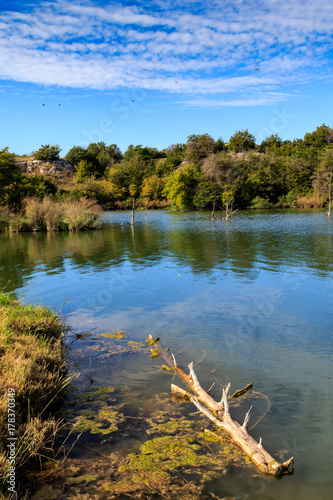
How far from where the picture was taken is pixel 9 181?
36.9m

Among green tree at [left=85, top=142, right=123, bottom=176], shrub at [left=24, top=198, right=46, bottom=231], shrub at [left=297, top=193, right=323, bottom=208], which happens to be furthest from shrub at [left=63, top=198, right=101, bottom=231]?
green tree at [left=85, top=142, right=123, bottom=176]

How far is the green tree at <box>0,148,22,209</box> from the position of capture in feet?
116

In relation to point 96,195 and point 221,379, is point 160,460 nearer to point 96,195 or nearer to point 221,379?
point 221,379

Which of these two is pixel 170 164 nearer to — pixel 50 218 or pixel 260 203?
pixel 260 203

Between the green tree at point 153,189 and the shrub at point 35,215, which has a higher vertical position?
the green tree at point 153,189

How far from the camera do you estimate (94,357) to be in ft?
22.6

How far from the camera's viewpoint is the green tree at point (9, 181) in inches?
1396

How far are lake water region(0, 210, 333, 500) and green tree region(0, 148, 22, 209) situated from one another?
63.8 ft

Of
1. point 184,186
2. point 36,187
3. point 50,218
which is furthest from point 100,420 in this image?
point 184,186

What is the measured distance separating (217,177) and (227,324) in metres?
55.8

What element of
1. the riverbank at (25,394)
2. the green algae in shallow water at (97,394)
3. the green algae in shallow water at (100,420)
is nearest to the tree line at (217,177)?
the riverbank at (25,394)

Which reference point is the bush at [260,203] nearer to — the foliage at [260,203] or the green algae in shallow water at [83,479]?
the foliage at [260,203]

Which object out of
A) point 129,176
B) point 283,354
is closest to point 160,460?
point 283,354

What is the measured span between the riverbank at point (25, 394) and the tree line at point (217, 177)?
3617 centimetres
